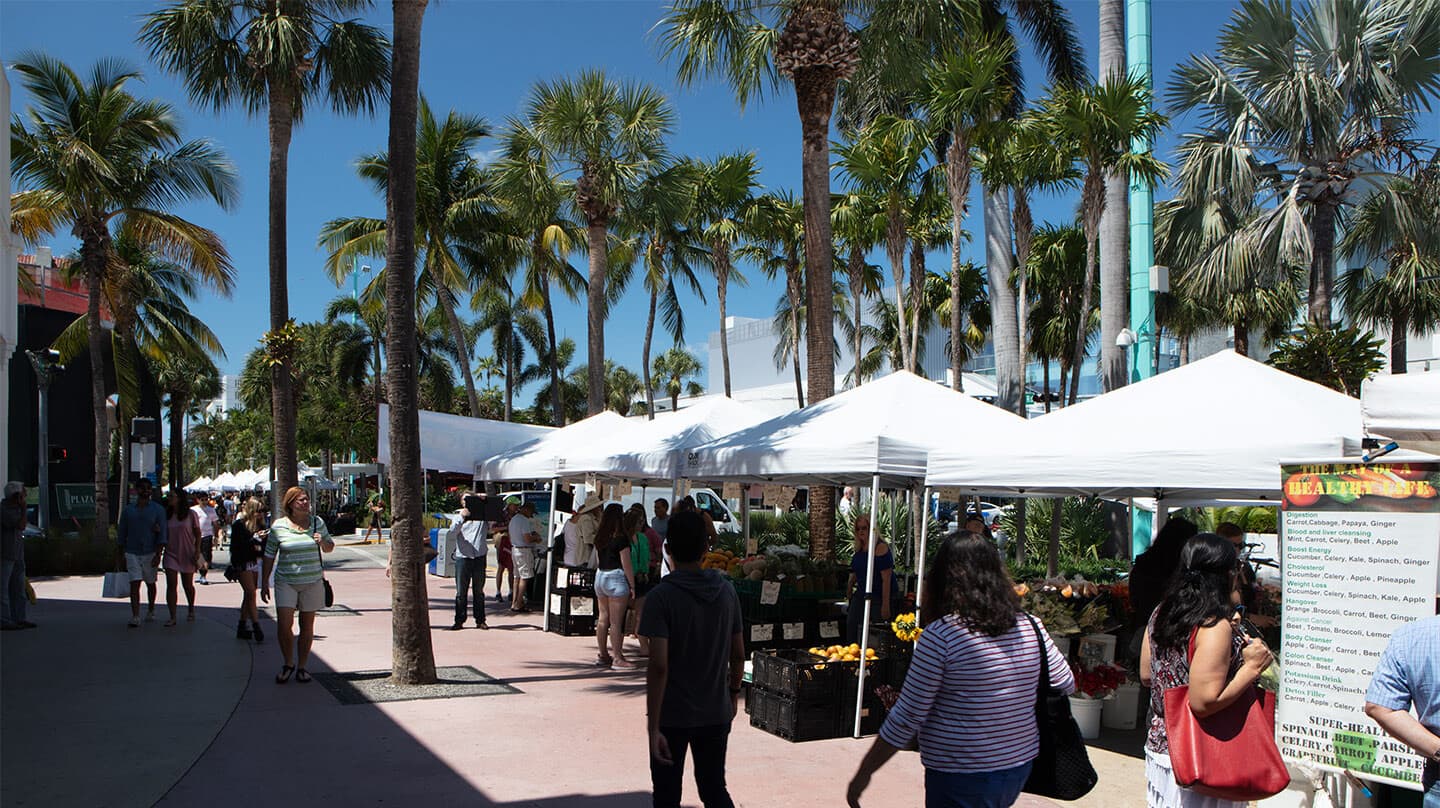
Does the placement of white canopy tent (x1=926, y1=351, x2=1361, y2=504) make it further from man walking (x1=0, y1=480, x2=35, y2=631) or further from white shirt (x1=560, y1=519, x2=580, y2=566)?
man walking (x1=0, y1=480, x2=35, y2=631)

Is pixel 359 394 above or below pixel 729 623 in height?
above

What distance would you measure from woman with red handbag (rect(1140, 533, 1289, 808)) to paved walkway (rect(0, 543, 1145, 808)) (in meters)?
2.80

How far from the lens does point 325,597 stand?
31.5 ft

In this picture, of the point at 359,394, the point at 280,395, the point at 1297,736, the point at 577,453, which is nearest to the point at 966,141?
the point at 577,453

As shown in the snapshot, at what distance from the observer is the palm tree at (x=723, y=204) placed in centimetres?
3002

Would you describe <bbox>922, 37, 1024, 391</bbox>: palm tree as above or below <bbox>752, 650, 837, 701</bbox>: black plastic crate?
above

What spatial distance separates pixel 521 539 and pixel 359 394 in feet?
147

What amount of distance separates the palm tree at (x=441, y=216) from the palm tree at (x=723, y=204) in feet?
20.8

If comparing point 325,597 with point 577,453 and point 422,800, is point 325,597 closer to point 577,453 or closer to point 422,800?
point 422,800

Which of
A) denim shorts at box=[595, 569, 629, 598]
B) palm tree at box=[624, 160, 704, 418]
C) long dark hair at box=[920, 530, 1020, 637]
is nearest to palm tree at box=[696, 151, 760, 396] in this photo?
palm tree at box=[624, 160, 704, 418]

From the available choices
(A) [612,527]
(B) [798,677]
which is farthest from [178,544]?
(B) [798,677]

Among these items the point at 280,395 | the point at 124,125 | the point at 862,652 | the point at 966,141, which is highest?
the point at 124,125

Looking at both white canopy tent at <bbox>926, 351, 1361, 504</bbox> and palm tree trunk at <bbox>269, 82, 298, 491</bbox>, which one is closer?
white canopy tent at <bbox>926, 351, 1361, 504</bbox>

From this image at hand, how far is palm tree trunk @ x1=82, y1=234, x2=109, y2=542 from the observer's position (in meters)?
22.5
